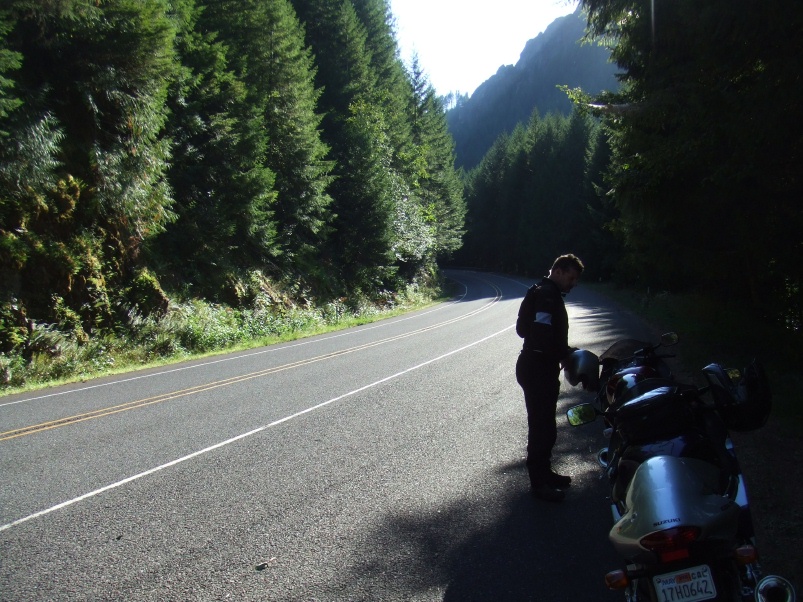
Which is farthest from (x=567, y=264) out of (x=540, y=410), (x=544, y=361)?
(x=540, y=410)

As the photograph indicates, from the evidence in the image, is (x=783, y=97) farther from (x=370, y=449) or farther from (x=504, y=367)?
(x=504, y=367)

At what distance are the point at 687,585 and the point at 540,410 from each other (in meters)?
2.42

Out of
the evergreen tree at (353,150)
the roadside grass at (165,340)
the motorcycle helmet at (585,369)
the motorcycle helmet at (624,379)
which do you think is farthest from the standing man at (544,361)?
the evergreen tree at (353,150)

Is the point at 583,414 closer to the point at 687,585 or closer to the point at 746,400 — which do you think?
the point at 746,400

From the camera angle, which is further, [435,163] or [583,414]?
[435,163]

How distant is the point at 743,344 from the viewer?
9688mm

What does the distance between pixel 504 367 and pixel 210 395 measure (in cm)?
542

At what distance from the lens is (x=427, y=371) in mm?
10977

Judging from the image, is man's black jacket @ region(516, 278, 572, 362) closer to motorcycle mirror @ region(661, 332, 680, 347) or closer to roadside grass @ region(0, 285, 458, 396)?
motorcycle mirror @ region(661, 332, 680, 347)

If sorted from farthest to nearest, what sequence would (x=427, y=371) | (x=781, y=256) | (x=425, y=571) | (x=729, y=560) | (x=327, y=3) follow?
(x=327, y=3) < (x=427, y=371) < (x=781, y=256) < (x=425, y=571) < (x=729, y=560)

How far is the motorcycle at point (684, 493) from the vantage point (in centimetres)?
241

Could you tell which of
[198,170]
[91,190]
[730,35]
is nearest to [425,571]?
[730,35]

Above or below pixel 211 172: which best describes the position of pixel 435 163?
above

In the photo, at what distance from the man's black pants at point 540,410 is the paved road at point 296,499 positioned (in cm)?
30
